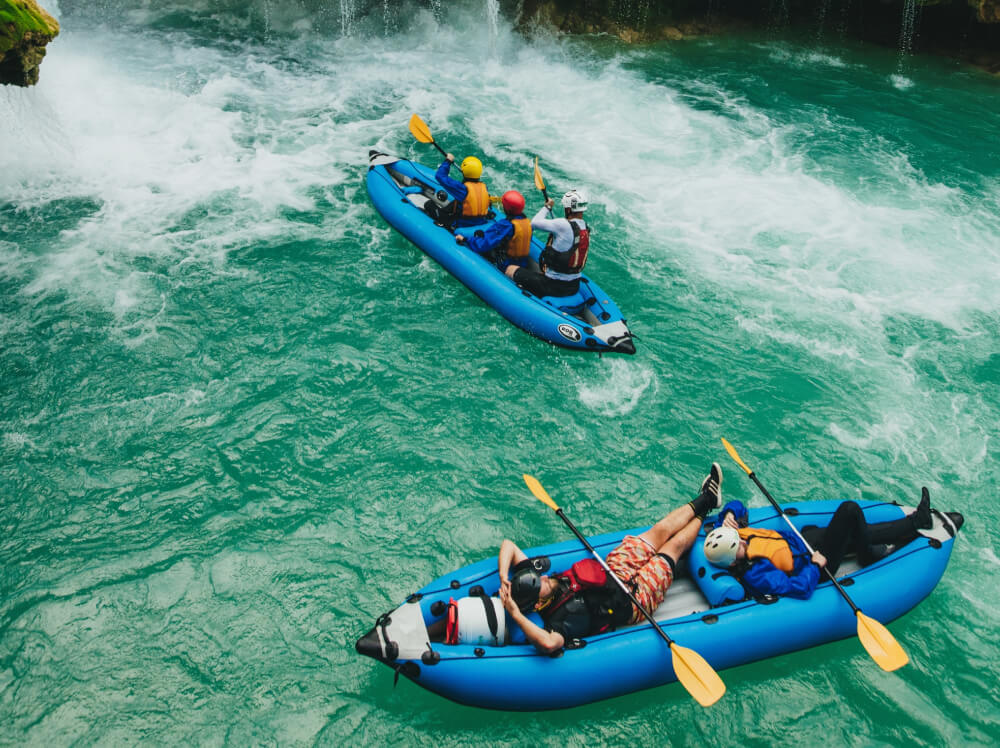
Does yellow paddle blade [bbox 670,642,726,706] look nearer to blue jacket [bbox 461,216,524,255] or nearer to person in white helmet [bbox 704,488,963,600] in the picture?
person in white helmet [bbox 704,488,963,600]

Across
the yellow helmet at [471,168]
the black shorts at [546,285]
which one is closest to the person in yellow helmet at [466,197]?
the yellow helmet at [471,168]

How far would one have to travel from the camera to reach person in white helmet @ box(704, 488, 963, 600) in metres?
4.50

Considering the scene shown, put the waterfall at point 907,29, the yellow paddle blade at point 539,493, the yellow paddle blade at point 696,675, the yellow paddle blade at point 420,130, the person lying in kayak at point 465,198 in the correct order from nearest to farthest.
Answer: the yellow paddle blade at point 696,675 < the yellow paddle blade at point 539,493 < the person lying in kayak at point 465,198 < the yellow paddle blade at point 420,130 < the waterfall at point 907,29

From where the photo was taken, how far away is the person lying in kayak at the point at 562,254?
670cm

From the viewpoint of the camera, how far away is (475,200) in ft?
25.3

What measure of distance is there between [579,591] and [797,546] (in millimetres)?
1534

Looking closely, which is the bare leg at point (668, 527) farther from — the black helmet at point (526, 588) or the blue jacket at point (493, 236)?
the blue jacket at point (493, 236)

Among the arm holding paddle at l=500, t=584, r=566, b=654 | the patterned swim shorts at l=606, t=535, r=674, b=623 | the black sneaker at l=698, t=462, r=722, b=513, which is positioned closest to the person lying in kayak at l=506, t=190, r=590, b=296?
the black sneaker at l=698, t=462, r=722, b=513

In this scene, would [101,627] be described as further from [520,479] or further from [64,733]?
[520,479]

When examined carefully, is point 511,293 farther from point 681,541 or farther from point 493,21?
point 493,21

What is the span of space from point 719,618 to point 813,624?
62 centimetres

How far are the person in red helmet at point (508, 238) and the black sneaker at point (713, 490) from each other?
126 inches

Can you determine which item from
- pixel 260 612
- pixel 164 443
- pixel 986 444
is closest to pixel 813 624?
pixel 986 444

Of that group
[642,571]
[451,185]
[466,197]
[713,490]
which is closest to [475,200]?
[466,197]
